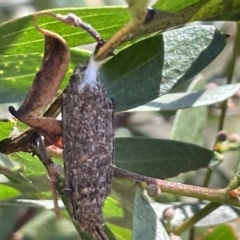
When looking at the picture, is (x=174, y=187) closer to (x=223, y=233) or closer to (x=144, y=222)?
(x=144, y=222)

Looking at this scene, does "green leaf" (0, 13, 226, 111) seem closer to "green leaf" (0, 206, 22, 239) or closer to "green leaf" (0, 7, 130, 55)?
"green leaf" (0, 7, 130, 55)

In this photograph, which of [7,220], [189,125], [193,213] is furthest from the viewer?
[7,220]

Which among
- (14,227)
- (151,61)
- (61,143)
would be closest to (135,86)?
(151,61)

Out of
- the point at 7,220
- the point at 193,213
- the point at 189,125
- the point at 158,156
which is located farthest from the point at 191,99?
the point at 7,220

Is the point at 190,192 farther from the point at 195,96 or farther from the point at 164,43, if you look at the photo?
the point at 195,96

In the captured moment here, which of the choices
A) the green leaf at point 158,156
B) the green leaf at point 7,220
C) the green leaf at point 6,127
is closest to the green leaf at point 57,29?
the green leaf at point 6,127

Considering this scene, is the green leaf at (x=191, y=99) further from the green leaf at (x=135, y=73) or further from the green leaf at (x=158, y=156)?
the green leaf at (x=135, y=73)
